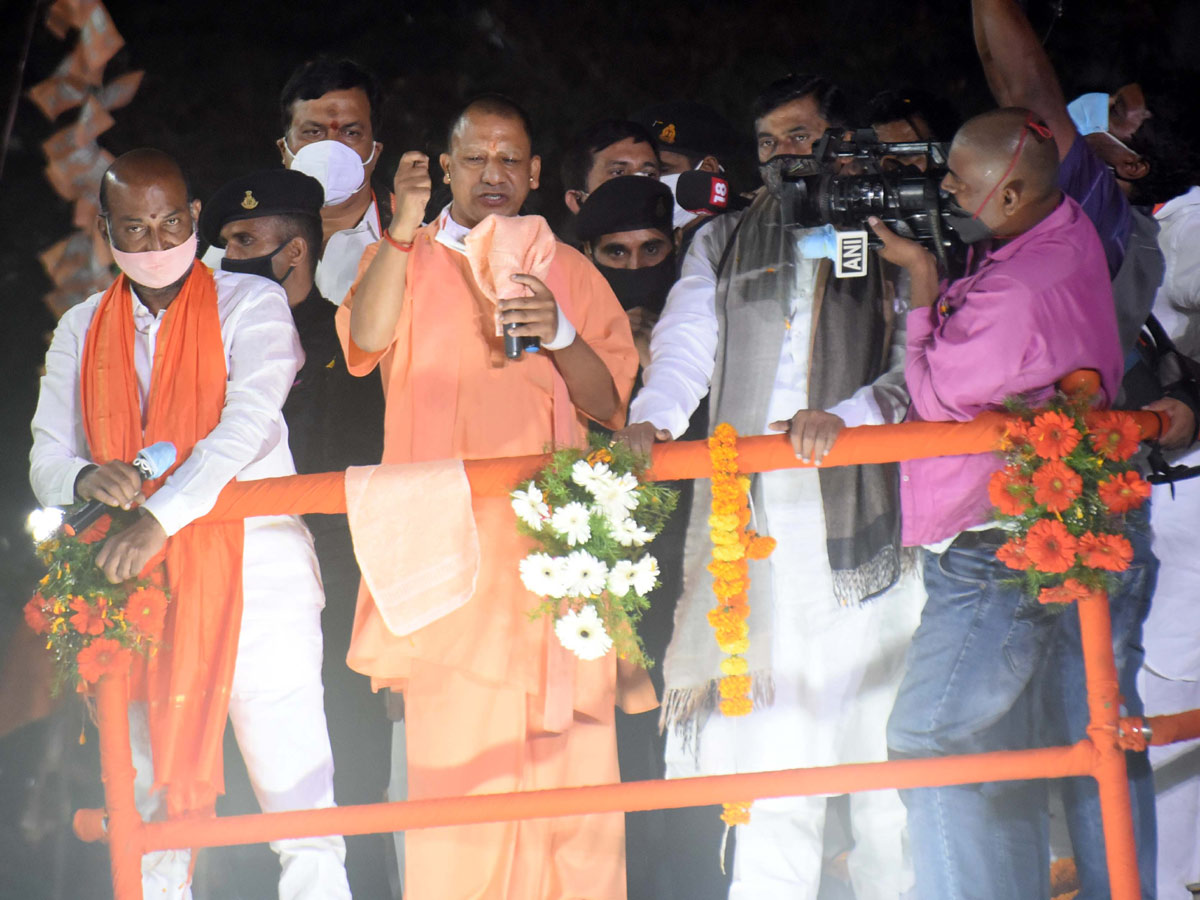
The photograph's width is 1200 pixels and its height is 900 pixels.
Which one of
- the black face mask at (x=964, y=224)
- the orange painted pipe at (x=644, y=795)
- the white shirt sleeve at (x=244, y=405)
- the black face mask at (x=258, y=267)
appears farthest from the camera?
the black face mask at (x=258, y=267)

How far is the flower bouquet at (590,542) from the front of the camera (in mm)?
2973

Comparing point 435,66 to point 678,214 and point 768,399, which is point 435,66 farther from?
point 768,399

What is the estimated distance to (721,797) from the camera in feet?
9.30

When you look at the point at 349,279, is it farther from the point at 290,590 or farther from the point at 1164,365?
the point at 1164,365

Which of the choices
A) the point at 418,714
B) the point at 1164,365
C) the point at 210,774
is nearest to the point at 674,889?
the point at 418,714

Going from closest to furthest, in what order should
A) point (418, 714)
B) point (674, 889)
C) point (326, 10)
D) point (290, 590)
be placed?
point (418, 714) → point (290, 590) → point (674, 889) → point (326, 10)

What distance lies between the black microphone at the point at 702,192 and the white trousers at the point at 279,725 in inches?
56.2

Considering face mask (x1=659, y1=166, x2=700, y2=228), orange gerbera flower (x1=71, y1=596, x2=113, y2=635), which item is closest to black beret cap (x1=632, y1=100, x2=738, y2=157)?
face mask (x1=659, y1=166, x2=700, y2=228)

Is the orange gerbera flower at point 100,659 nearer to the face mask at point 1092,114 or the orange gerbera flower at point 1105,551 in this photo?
the orange gerbera flower at point 1105,551

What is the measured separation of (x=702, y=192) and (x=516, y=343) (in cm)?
89

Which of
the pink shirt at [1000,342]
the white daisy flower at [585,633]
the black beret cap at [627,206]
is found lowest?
the white daisy flower at [585,633]

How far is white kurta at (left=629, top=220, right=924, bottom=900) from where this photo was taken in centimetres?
343

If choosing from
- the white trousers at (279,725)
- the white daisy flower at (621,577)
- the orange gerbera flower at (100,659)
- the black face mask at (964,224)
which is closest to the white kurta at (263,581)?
the white trousers at (279,725)

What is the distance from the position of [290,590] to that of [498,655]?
24.7 inches
